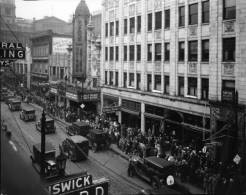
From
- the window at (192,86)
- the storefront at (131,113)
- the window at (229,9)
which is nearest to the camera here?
the window at (229,9)

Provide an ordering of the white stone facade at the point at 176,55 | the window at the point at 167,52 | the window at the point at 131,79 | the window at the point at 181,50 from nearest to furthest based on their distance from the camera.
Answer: the white stone facade at the point at 176,55 < the window at the point at 181,50 < the window at the point at 167,52 < the window at the point at 131,79

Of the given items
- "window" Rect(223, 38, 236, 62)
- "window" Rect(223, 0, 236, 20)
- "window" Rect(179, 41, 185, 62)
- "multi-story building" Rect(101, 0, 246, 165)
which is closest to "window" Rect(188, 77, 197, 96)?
"multi-story building" Rect(101, 0, 246, 165)

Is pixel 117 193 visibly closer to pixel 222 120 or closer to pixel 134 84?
pixel 222 120

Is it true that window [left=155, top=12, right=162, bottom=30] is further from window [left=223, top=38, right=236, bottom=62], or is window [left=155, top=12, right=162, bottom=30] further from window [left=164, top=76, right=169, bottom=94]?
window [left=223, top=38, right=236, bottom=62]

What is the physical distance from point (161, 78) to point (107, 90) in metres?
11.4

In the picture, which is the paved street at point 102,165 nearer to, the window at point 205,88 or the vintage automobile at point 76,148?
the vintage automobile at point 76,148

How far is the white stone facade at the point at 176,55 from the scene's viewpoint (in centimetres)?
2228

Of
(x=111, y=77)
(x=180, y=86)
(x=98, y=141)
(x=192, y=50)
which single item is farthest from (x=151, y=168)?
(x=111, y=77)

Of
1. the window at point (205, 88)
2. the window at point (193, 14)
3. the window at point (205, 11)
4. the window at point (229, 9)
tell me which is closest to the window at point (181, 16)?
the window at point (193, 14)

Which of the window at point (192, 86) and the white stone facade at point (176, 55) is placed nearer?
the white stone facade at point (176, 55)

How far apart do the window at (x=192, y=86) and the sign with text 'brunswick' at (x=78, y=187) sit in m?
21.8

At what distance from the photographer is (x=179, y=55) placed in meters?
27.9

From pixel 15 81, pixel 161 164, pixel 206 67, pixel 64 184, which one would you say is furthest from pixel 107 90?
pixel 64 184

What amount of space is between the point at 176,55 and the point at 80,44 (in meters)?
19.3
